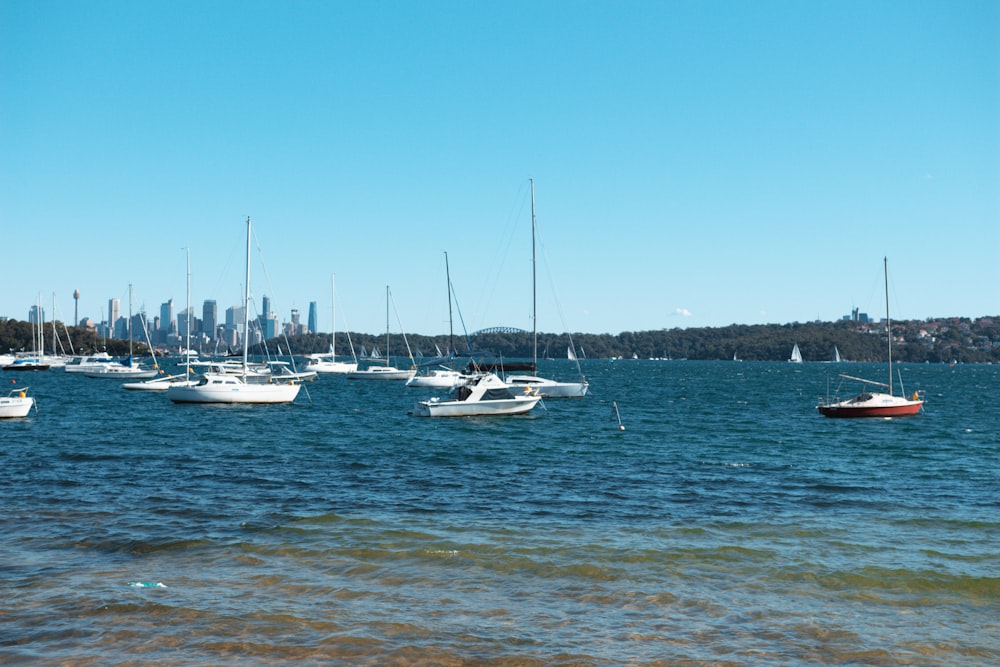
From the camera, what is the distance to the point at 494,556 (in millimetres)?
14766

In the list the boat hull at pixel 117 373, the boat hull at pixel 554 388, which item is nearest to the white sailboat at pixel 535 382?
the boat hull at pixel 554 388

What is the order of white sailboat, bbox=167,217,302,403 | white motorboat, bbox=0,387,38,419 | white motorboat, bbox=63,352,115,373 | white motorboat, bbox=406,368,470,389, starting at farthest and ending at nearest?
white motorboat, bbox=63,352,115,373
white motorboat, bbox=406,368,470,389
white sailboat, bbox=167,217,302,403
white motorboat, bbox=0,387,38,419

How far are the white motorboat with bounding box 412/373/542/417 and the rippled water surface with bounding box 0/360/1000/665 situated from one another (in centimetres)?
1299

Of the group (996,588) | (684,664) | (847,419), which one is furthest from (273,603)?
(847,419)

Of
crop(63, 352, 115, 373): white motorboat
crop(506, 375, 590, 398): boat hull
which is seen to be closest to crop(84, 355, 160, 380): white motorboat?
crop(63, 352, 115, 373): white motorboat

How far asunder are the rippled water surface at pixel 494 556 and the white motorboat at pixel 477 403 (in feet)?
42.6

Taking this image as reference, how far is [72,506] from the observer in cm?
1873

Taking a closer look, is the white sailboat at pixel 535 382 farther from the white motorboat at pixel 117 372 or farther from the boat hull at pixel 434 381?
the white motorboat at pixel 117 372

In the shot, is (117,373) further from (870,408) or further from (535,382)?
(870,408)

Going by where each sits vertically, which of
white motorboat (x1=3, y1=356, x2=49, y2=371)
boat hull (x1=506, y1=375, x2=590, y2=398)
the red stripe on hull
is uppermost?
white motorboat (x1=3, y1=356, x2=49, y2=371)

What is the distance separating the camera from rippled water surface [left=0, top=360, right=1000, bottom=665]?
1036 centimetres

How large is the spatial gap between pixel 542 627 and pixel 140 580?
6.41 m

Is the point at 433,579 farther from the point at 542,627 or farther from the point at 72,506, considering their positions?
the point at 72,506

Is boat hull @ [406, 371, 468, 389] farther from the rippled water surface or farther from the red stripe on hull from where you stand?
the rippled water surface
